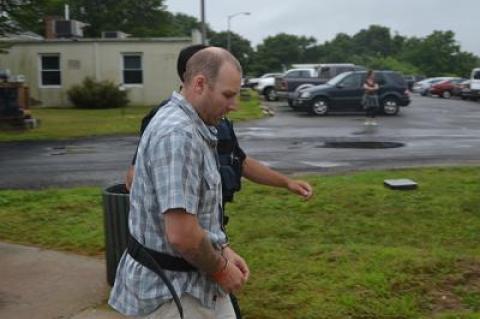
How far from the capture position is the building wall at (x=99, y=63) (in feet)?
110

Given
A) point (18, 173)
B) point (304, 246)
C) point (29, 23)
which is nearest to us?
point (304, 246)

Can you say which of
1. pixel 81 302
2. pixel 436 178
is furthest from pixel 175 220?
pixel 436 178

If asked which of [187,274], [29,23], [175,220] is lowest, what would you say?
[187,274]

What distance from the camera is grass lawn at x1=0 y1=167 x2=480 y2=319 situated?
4977 millimetres

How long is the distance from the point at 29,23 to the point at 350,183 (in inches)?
523

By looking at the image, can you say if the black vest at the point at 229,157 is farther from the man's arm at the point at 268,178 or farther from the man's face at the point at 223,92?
the man's face at the point at 223,92

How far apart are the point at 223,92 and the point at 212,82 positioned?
0.06m

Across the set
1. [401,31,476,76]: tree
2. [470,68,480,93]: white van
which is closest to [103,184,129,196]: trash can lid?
[470,68,480,93]: white van

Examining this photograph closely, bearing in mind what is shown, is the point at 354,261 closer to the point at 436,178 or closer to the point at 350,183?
the point at 350,183

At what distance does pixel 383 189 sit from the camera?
888cm

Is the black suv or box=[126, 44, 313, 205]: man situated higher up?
box=[126, 44, 313, 205]: man

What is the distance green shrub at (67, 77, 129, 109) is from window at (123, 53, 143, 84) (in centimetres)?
139

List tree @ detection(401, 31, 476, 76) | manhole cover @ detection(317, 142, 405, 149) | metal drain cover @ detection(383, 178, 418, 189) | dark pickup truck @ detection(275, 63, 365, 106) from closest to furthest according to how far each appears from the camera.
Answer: metal drain cover @ detection(383, 178, 418, 189) < manhole cover @ detection(317, 142, 405, 149) < dark pickup truck @ detection(275, 63, 365, 106) < tree @ detection(401, 31, 476, 76)

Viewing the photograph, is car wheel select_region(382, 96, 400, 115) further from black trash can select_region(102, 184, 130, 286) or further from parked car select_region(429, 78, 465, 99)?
parked car select_region(429, 78, 465, 99)
